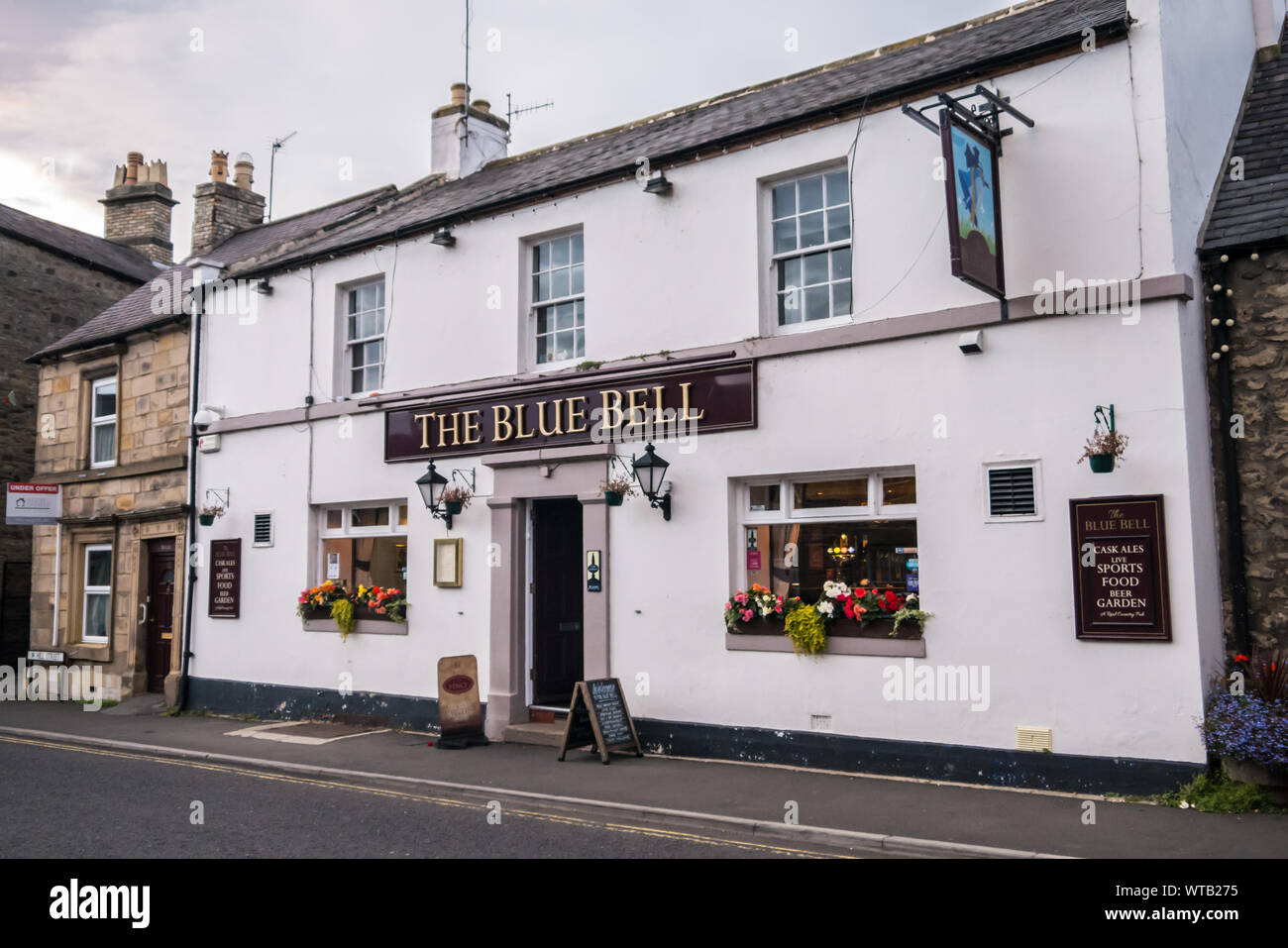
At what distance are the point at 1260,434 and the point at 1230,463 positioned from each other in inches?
13.5

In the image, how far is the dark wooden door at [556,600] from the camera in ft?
42.0

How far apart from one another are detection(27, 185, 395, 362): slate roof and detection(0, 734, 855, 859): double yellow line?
22.5 ft

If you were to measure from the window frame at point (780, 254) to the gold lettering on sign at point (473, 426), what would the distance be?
12.5 feet

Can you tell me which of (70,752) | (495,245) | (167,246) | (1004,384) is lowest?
(70,752)

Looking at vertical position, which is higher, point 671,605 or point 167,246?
point 167,246

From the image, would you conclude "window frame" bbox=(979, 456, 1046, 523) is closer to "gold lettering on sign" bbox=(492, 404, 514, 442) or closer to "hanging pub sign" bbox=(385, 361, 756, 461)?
"hanging pub sign" bbox=(385, 361, 756, 461)

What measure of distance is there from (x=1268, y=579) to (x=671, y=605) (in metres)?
5.41

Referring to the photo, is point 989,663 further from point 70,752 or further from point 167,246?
point 167,246

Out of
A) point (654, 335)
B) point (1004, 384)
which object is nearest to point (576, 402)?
point (654, 335)

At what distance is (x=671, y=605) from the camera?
37.3ft

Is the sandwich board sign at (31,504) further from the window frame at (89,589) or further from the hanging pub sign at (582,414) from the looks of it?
the hanging pub sign at (582,414)

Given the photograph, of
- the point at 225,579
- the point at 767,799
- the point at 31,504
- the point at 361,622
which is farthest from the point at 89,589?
the point at 767,799

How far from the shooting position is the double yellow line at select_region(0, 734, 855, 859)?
304 inches

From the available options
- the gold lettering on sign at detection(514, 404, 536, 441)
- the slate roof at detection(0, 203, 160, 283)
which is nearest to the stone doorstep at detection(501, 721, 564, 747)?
the gold lettering on sign at detection(514, 404, 536, 441)
